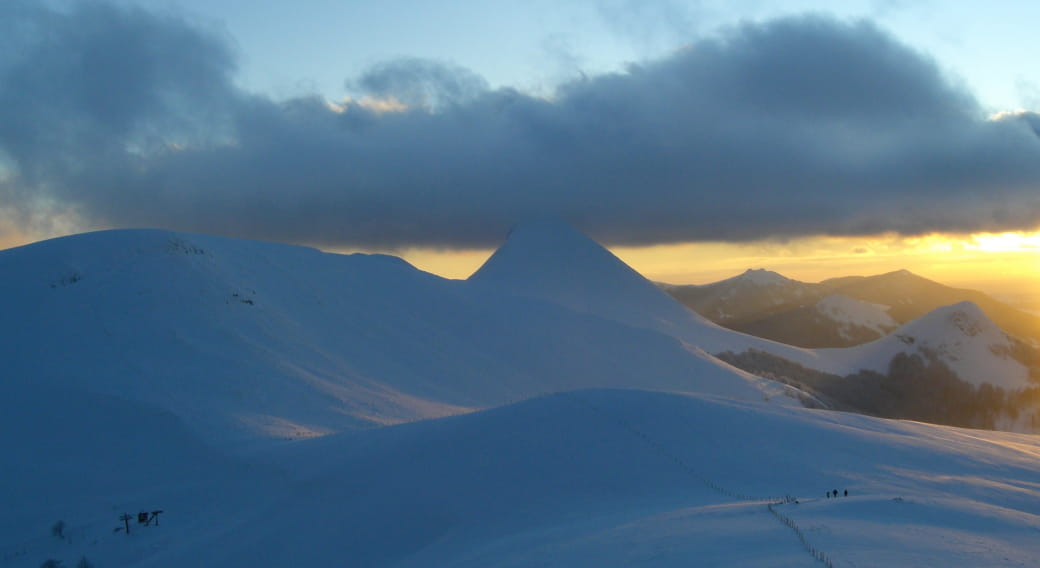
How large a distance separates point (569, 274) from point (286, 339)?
1601 inches

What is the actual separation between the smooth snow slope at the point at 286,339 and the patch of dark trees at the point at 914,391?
14766 mm

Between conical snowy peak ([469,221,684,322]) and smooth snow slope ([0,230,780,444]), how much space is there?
43.8 ft

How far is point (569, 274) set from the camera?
72.4 metres

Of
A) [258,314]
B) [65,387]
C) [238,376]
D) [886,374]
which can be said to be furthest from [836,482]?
[886,374]

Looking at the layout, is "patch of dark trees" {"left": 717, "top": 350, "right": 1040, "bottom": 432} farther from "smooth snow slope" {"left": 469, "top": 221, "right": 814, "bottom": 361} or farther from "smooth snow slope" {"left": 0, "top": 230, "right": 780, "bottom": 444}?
"smooth snow slope" {"left": 0, "top": 230, "right": 780, "bottom": 444}

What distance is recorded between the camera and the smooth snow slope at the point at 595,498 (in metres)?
11.7

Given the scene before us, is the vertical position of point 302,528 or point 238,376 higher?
point 238,376

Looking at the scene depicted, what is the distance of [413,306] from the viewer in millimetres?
47406

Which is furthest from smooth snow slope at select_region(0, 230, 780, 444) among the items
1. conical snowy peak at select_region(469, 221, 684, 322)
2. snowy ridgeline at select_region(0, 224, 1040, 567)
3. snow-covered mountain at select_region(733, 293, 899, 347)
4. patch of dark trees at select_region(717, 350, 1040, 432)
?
snow-covered mountain at select_region(733, 293, 899, 347)

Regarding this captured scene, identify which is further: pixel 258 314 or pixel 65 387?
pixel 258 314

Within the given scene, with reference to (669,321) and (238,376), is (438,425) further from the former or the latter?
(669,321)

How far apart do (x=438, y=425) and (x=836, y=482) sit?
33.2 ft

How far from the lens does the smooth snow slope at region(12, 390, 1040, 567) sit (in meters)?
11.7

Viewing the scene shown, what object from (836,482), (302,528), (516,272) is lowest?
(302,528)
